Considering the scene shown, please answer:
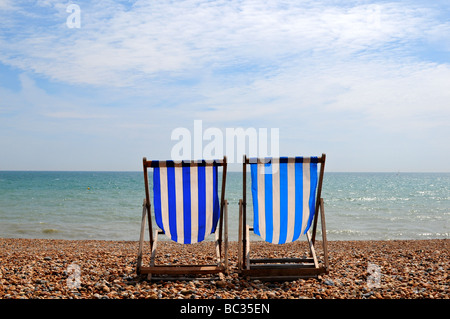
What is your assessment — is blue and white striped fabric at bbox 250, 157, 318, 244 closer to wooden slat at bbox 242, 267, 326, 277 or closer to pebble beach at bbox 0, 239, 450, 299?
wooden slat at bbox 242, 267, 326, 277

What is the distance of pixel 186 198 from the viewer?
4363 millimetres

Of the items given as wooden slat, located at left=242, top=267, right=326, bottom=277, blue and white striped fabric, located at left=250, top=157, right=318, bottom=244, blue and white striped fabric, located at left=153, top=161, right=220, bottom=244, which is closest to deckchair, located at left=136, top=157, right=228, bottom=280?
blue and white striped fabric, located at left=153, top=161, right=220, bottom=244

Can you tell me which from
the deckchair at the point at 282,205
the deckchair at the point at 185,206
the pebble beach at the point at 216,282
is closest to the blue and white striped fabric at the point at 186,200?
the deckchair at the point at 185,206

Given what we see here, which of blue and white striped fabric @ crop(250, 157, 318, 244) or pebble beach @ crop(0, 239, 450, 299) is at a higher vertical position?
blue and white striped fabric @ crop(250, 157, 318, 244)

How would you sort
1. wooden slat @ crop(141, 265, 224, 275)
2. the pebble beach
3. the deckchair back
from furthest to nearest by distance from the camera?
the deckchair back, wooden slat @ crop(141, 265, 224, 275), the pebble beach

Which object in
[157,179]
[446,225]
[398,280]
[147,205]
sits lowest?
[446,225]

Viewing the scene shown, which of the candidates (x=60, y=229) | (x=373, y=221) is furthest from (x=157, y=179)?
(x=373, y=221)

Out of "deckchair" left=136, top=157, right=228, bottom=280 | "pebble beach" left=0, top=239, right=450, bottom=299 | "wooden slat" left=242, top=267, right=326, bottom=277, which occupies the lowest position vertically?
"pebble beach" left=0, top=239, right=450, bottom=299

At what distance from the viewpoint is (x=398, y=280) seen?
13.8ft

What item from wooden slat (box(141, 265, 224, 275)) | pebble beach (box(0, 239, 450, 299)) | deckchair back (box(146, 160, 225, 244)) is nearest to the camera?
pebble beach (box(0, 239, 450, 299))

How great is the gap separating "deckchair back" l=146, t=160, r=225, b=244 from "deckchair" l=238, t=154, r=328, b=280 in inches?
13.7

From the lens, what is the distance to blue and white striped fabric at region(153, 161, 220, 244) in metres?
4.28

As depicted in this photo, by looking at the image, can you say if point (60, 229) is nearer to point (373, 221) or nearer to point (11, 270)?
point (11, 270)
